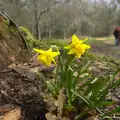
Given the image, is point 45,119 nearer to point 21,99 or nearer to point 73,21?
point 21,99

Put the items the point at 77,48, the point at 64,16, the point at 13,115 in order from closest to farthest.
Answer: the point at 77,48, the point at 13,115, the point at 64,16

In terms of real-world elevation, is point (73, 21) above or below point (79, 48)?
below

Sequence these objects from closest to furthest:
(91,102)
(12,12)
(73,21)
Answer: (91,102)
(12,12)
(73,21)

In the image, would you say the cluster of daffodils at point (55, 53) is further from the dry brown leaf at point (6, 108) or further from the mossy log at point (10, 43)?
the mossy log at point (10, 43)

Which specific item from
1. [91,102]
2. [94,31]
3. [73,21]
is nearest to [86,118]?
[91,102]

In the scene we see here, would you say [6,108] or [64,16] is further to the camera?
[64,16]

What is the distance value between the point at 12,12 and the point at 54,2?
624 cm

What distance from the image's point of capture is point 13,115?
2498 mm

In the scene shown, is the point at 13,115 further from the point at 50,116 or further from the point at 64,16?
the point at 64,16

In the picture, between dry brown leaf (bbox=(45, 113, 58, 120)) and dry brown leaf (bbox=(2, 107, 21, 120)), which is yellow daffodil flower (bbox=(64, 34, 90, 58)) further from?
dry brown leaf (bbox=(2, 107, 21, 120))

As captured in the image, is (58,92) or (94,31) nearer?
(58,92)

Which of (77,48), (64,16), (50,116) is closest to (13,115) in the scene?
(50,116)

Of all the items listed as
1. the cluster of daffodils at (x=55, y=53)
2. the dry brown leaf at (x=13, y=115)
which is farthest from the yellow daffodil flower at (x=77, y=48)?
the dry brown leaf at (x=13, y=115)

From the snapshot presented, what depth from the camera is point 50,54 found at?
7.66 ft
